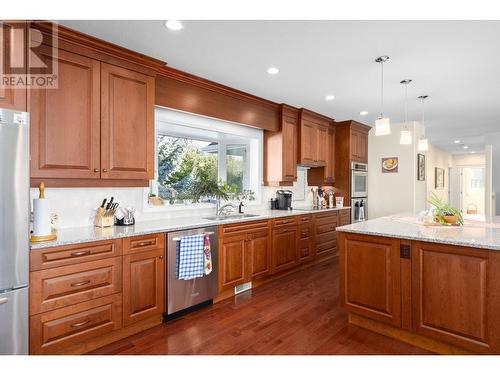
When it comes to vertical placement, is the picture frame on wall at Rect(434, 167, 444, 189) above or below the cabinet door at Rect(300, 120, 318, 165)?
below

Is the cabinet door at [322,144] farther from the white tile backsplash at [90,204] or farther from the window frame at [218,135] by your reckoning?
the white tile backsplash at [90,204]

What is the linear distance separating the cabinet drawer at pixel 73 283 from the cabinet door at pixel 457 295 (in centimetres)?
232

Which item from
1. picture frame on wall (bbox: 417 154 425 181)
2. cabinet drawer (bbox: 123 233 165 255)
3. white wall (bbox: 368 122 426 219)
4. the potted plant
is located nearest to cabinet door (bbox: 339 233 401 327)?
the potted plant

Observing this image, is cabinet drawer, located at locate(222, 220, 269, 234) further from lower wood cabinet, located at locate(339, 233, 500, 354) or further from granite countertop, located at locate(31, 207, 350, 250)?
lower wood cabinet, located at locate(339, 233, 500, 354)

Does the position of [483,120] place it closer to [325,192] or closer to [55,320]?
[325,192]

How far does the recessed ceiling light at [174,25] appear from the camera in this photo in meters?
2.13

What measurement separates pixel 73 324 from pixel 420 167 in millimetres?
5955

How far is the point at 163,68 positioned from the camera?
2.93m

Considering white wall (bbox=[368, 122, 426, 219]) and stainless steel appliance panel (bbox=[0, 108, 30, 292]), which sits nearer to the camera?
stainless steel appliance panel (bbox=[0, 108, 30, 292])

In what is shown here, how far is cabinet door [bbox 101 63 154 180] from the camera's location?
2479mm

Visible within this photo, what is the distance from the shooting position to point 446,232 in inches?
93.0

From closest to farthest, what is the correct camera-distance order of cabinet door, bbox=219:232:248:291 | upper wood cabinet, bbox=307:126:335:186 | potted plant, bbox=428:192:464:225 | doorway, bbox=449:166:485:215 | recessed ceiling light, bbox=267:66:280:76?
potted plant, bbox=428:192:464:225 → recessed ceiling light, bbox=267:66:280:76 → cabinet door, bbox=219:232:248:291 → upper wood cabinet, bbox=307:126:335:186 → doorway, bbox=449:166:485:215

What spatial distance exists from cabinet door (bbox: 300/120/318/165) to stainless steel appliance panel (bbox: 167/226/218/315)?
7.37 feet

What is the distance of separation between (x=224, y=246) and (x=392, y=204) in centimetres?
395
